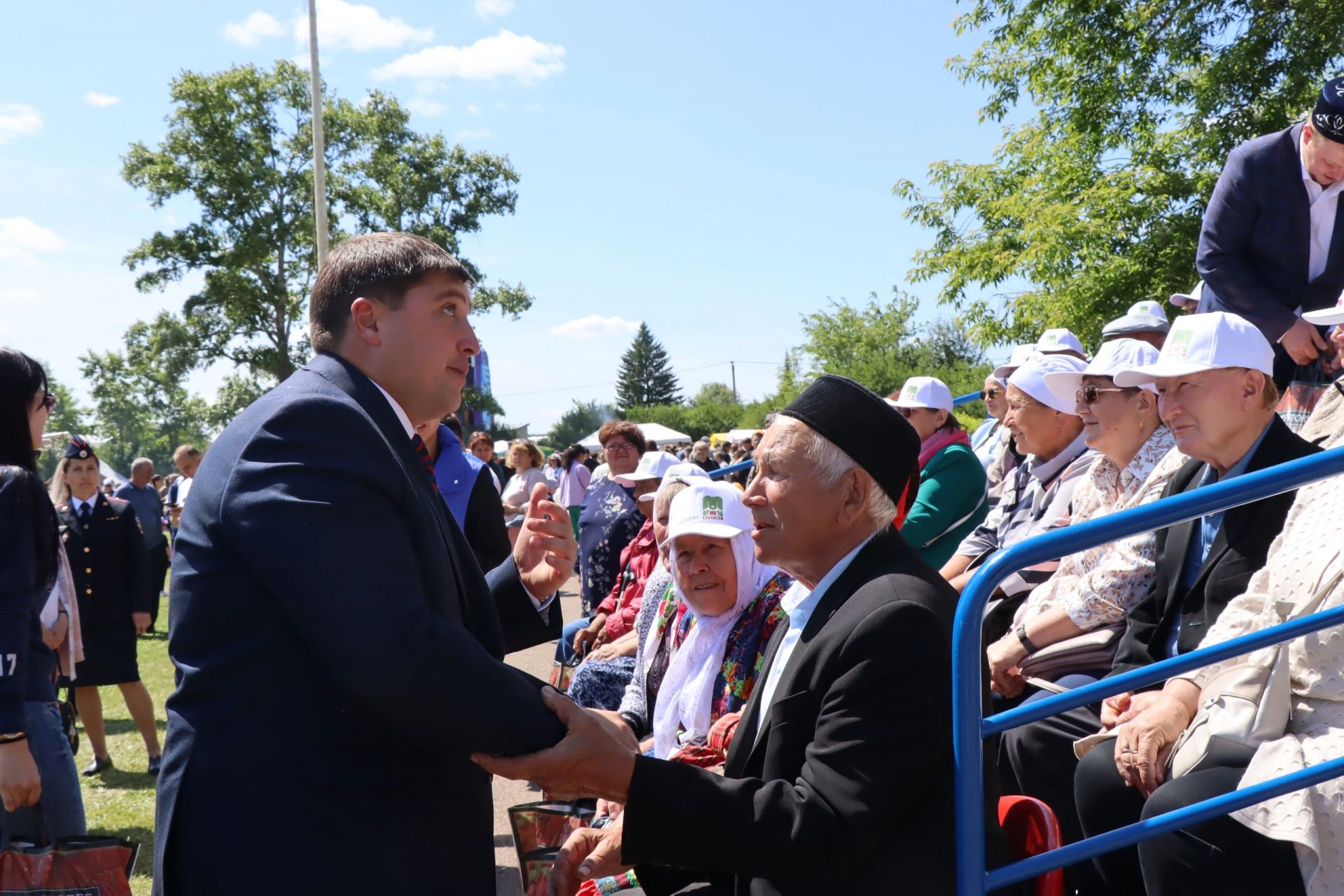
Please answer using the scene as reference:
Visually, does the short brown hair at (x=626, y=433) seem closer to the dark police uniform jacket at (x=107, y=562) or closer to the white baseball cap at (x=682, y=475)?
the white baseball cap at (x=682, y=475)

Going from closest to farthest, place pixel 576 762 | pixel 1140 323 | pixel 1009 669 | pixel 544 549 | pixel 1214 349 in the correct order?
pixel 576 762 → pixel 544 549 → pixel 1214 349 → pixel 1009 669 → pixel 1140 323

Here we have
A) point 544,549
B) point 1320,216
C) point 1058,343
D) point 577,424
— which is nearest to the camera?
point 544,549

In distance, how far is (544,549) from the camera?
277 cm

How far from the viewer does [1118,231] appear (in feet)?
41.3

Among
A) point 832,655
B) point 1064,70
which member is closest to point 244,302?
point 1064,70

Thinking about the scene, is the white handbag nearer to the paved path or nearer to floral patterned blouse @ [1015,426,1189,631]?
floral patterned blouse @ [1015,426,1189,631]

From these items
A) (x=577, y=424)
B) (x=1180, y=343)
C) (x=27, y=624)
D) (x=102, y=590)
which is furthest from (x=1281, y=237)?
(x=577, y=424)

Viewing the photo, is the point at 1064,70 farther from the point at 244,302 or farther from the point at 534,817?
the point at 244,302

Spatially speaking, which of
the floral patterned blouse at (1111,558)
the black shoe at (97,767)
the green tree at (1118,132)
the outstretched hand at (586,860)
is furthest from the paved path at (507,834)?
the green tree at (1118,132)

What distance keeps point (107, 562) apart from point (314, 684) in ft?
21.6

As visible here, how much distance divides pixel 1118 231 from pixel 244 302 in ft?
79.8

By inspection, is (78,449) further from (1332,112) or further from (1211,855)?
(1332,112)

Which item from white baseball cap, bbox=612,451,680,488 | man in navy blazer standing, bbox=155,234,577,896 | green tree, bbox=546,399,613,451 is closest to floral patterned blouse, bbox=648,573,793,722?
man in navy blazer standing, bbox=155,234,577,896

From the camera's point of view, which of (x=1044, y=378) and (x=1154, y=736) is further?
(x=1044, y=378)
